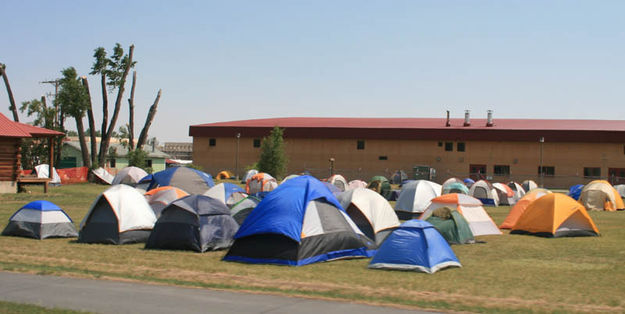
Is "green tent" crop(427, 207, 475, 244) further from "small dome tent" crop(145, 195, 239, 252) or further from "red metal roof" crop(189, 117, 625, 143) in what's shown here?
"red metal roof" crop(189, 117, 625, 143)

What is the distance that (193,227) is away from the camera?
16.4 meters

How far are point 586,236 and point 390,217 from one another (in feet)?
24.8

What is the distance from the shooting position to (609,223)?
26.2m

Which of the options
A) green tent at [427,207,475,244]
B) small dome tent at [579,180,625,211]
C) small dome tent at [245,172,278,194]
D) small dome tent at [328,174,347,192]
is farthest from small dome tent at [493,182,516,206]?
green tent at [427,207,475,244]

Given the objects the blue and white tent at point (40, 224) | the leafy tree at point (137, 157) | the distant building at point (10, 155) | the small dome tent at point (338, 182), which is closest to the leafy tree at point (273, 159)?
the leafy tree at point (137, 157)

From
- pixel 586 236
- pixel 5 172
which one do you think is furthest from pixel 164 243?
pixel 5 172

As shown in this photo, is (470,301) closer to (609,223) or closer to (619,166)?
(609,223)

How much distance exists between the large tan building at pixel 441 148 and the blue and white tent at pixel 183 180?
96.1 feet

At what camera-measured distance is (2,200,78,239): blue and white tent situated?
723 inches

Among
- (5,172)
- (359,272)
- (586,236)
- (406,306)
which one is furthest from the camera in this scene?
(5,172)

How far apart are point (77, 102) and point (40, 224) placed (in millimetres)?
35999

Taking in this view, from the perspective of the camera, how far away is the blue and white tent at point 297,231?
47.1ft

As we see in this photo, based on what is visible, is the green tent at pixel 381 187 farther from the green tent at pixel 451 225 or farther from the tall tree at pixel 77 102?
the tall tree at pixel 77 102

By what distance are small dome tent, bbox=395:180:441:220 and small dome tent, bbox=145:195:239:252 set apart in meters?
12.1
